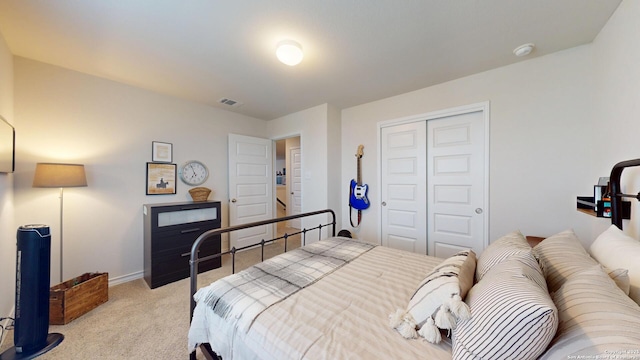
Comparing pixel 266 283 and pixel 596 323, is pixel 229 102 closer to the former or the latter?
pixel 266 283

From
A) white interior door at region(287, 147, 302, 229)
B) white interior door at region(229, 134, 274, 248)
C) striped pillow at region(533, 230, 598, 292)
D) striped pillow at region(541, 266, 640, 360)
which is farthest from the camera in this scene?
white interior door at region(287, 147, 302, 229)

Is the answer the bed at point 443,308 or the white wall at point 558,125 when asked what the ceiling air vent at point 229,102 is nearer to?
the bed at point 443,308

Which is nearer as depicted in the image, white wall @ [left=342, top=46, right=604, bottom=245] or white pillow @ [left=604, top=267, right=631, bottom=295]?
white pillow @ [left=604, top=267, right=631, bottom=295]

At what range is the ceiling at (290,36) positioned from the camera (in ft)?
5.08

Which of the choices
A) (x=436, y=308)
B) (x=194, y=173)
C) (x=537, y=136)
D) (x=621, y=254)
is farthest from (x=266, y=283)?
(x=537, y=136)

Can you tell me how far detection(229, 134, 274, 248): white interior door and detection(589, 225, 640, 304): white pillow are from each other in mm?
3860

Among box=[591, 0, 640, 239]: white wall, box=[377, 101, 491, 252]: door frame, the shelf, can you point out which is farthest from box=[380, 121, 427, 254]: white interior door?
box=[591, 0, 640, 239]: white wall

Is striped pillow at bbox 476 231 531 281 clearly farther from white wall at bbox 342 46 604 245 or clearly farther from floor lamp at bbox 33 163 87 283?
floor lamp at bbox 33 163 87 283

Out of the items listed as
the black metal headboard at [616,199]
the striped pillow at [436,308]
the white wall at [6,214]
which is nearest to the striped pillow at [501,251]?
the striped pillow at [436,308]

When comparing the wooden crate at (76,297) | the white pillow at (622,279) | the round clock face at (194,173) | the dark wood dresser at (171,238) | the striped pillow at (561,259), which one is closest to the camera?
the white pillow at (622,279)

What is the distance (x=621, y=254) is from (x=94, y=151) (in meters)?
4.25

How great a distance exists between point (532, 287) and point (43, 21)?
3.31 metres

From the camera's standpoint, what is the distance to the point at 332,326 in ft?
3.26

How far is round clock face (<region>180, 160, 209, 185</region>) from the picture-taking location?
323 cm
